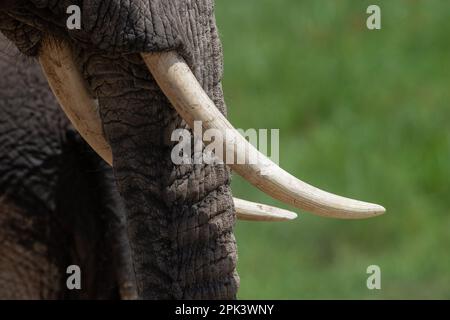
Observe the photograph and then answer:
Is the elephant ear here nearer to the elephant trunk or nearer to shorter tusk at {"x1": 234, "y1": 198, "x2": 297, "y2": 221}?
the elephant trunk

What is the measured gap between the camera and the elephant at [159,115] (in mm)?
2902

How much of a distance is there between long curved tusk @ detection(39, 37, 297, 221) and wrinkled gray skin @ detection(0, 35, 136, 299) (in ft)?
2.89

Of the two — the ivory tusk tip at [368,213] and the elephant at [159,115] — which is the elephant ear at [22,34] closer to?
the elephant at [159,115]

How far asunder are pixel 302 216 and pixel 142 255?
3729 millimetres

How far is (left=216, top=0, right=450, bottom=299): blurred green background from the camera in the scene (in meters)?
6.40

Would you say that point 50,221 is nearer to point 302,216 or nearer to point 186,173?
point 186,173

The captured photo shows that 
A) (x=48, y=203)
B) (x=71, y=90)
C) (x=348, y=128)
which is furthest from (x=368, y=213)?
(x=348, y=128)

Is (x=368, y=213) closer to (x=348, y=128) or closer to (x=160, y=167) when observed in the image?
(x=160, y=167)

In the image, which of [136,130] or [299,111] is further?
[299,111]

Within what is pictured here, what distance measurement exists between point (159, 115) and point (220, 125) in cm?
15

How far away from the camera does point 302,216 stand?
6.71m

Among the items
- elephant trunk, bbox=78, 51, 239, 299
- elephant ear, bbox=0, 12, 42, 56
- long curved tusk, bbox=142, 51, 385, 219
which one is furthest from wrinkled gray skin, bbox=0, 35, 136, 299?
long curved tusk, bbox=142, 51, 385, 219

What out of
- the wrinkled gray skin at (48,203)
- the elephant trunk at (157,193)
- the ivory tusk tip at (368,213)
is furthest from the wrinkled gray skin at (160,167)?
the wrinkled gray skin at (48,203)
